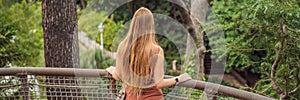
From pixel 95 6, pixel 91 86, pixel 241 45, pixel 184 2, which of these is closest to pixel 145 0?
pixel 95 6

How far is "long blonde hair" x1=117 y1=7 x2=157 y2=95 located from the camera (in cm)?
246

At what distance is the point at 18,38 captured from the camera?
21.1 feet

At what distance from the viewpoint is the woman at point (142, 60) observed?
246 cm

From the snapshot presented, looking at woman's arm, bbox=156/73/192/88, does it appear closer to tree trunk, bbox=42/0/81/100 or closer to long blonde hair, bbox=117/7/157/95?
long blonde hair, bbox=117/7/157/95

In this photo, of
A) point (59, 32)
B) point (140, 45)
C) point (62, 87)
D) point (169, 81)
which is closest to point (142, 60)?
point (140, 45)

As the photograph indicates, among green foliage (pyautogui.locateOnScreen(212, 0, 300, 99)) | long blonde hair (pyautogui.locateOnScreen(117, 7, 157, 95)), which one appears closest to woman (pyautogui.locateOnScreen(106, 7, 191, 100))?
long blonde hair (pyautogui.locateOnScreen(117, 7, 157, 95))

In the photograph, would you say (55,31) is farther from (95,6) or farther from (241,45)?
(95,6)

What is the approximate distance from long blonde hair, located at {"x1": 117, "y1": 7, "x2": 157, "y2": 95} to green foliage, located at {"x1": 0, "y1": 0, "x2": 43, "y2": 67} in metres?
3.32

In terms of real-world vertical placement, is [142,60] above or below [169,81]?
above

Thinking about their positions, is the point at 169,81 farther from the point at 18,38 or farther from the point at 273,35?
the point at 18,38

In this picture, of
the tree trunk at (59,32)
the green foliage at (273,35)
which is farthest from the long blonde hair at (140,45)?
the green foliage at (273,35)

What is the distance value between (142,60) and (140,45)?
0.08m

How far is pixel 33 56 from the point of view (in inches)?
257

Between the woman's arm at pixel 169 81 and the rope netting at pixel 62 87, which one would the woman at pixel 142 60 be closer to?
the woman's arm at pixel 169 81
